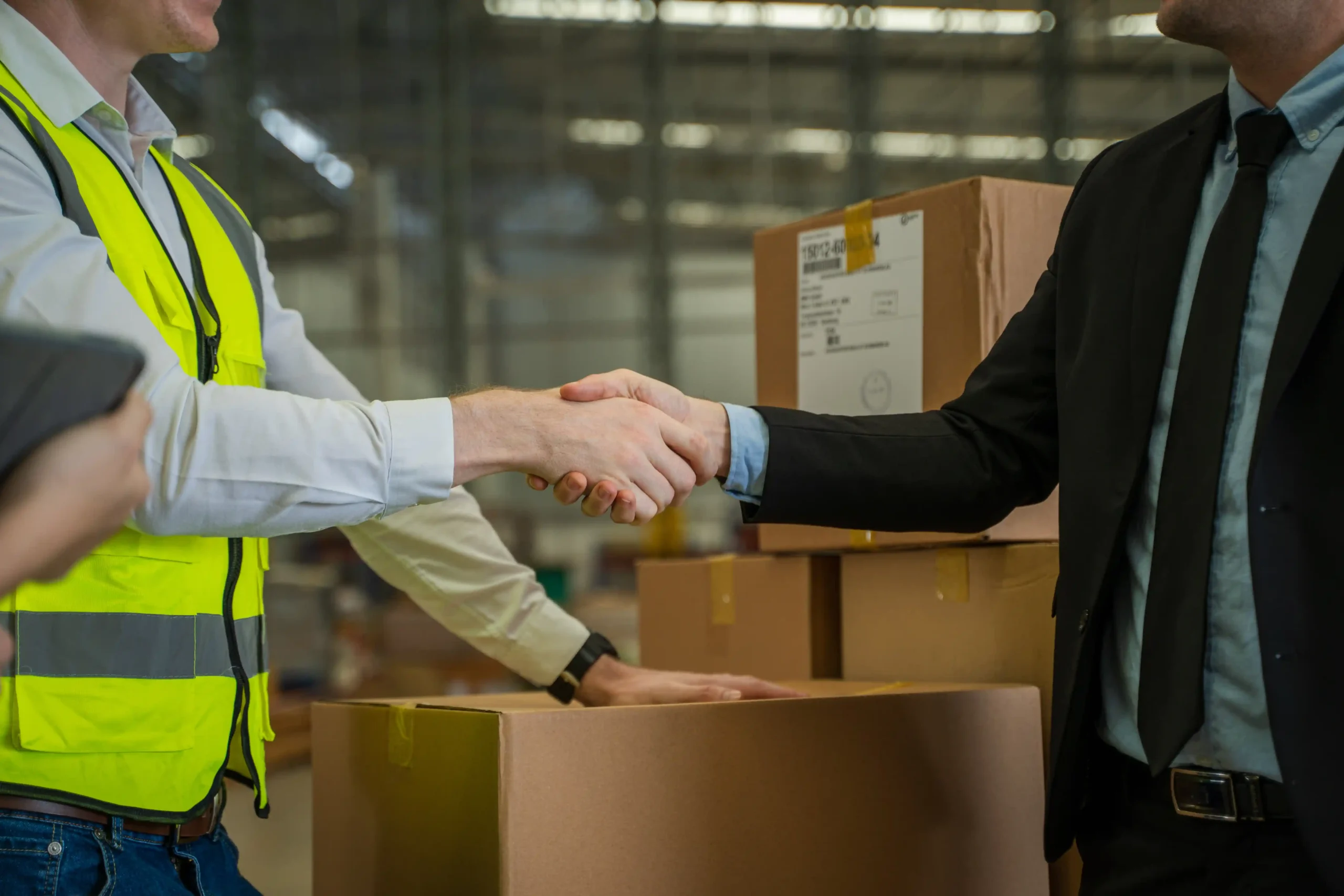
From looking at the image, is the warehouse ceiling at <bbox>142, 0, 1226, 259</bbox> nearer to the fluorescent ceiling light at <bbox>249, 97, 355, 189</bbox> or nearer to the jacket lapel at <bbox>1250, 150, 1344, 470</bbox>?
the fluorescent ceiling light at <bbox>249, 97, 355, 189</bbox>

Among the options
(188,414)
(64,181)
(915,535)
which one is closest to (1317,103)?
(915,535)

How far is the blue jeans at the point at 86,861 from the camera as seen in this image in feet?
3.63

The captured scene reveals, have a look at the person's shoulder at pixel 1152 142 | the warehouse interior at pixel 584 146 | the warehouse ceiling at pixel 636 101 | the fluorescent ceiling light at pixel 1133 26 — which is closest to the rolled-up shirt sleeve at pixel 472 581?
the person's shoulder at pixel 1152 142

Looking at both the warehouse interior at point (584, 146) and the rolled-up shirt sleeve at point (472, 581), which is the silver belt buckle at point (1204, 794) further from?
the warehouse interior at point (584, 146)

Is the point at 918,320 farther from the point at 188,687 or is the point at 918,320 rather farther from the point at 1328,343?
the point at 188,687

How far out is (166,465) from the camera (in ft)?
3.75

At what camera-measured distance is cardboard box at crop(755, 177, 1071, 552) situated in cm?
170

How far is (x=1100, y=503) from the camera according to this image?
4.11ft

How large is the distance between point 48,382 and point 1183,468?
98 cm

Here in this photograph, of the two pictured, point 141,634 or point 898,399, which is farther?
point 898,399

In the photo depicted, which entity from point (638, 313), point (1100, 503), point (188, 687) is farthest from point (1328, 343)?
point (638, 313)

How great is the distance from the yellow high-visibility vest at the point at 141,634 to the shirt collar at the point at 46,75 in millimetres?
17

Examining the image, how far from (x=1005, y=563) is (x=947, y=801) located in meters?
0.36

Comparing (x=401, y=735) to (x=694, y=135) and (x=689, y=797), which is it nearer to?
(x=689, y=797)
